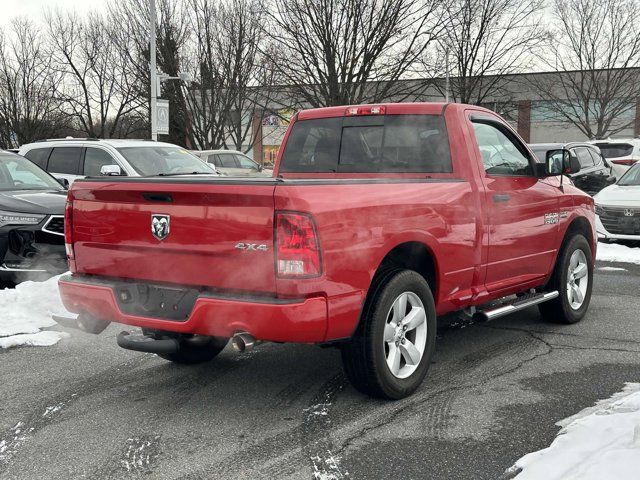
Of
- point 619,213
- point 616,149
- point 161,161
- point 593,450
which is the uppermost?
point 616,149

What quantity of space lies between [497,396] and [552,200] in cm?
219

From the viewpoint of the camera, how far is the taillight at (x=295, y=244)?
3.67 m

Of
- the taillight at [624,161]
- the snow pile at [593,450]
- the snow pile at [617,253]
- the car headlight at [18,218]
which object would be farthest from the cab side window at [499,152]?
the taillight at [624,161]

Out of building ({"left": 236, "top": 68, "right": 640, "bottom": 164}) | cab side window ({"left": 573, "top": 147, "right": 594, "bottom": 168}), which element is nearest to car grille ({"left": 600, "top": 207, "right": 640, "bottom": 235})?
cab side window ({"left": 573, "top": 147, "right": 594, "bottom": 168})

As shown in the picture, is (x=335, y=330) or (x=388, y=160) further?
(x=388, y=160)

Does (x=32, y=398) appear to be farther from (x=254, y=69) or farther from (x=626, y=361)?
(x=254, y=69)

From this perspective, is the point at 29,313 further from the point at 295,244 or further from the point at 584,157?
the point at 584,157

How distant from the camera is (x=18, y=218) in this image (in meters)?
7.91

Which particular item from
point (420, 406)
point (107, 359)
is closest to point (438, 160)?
point (420, 406)

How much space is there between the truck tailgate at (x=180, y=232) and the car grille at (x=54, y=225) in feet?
12.0

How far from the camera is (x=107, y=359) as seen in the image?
5.45 metres

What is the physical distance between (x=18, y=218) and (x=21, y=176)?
5.16ft

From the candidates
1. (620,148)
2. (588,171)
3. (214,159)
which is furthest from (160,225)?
(620,148)

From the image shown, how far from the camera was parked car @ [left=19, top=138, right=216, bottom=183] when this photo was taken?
11.8 metres
